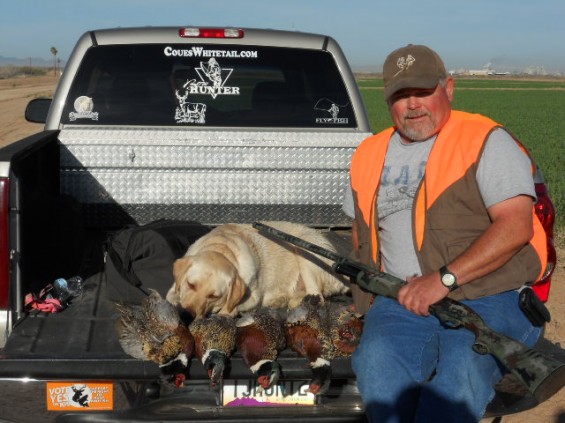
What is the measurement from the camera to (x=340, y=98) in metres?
5.49

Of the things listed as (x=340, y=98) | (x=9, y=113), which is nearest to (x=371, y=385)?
(x=340, y=98)

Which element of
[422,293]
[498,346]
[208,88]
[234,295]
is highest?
[208,88]

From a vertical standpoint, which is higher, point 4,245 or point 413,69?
point 413,69

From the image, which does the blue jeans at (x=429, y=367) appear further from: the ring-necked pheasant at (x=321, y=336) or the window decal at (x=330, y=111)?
the window decal at (x=330, y=111)

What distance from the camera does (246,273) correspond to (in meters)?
4.23

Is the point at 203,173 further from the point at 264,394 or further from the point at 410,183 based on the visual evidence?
the point at 264,394

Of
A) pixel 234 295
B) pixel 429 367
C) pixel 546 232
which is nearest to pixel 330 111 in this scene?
pixel 234 295

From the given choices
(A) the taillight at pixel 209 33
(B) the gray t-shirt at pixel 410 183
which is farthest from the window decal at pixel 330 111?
(B) the gray t-shirt at pixel 410 183

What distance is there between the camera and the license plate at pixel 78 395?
133 inches

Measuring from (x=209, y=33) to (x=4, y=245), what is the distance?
7.80ft

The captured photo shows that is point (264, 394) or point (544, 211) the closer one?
point (264, 394)

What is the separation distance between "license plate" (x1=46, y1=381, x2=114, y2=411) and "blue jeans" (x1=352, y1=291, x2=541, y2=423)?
1002 mm

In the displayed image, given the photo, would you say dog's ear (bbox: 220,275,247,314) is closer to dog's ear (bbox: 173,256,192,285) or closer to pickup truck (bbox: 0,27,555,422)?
dog's ear (bbox: 173,256,192,285)

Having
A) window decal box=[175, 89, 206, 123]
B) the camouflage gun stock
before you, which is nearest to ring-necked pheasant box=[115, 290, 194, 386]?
the camouflage gun stock
